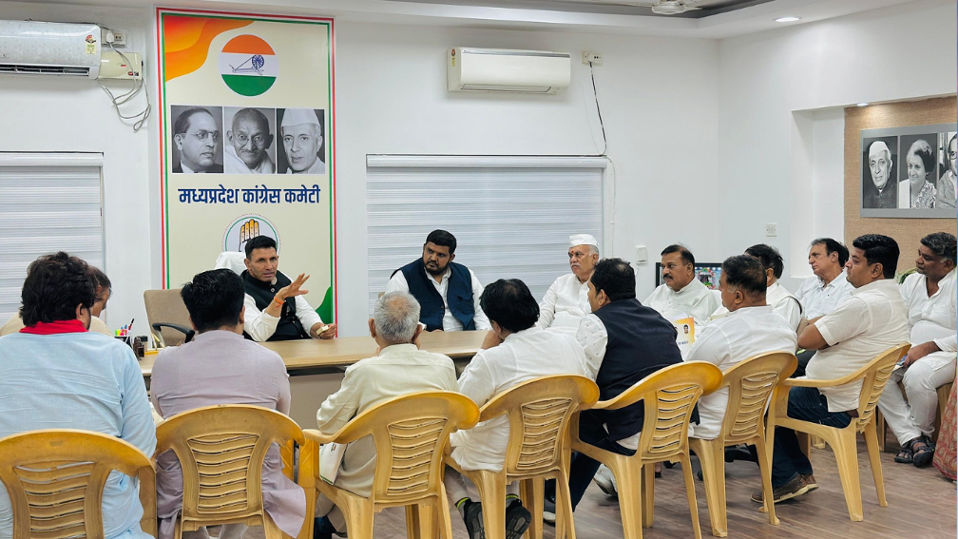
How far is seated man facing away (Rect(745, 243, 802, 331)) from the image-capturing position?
5727 mm

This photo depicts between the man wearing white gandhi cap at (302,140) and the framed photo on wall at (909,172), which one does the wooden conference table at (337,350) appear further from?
the framed photo on wall at (909,172)

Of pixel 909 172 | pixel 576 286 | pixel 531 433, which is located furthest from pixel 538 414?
pixel 909 172

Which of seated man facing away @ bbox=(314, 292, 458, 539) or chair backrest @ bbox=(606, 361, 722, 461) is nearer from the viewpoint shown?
seated man facing away @ bbox=(314, 292, 458, 539)

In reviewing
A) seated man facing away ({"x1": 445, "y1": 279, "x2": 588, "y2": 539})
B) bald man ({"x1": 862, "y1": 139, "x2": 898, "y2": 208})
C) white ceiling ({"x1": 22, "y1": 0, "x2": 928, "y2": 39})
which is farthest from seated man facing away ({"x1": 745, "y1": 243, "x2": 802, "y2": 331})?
white ceiling ({"x1": 22, "y1": 0, "x2": 928, "y2": 39})

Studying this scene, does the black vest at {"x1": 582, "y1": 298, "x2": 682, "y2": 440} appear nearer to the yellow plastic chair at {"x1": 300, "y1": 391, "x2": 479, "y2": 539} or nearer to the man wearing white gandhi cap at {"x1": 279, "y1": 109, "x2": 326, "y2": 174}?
the yellow plastic chair at {"x1": 300, "y1": 391, "x2": 479, "y2": 539}

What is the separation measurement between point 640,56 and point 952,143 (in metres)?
2.71

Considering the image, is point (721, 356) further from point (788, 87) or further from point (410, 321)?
point (788, 87)

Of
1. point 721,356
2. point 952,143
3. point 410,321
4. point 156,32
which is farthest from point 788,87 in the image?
point 410,321

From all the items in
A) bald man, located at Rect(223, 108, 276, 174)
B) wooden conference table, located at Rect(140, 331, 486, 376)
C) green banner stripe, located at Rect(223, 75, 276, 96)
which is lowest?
wooden conference table, located at Rect(140, 331, 486, 376)

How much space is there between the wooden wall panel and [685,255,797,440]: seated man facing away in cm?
294

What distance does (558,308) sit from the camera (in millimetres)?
6637

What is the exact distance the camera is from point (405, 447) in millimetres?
3471

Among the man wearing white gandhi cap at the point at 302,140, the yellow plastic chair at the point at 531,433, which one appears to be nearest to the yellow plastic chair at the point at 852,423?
the yellow plastic chair at the point at 531,433

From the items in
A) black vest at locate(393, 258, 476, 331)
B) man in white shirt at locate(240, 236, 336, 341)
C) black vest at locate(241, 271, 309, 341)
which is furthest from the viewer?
black vest at locate(393, 258, 476, 331)
